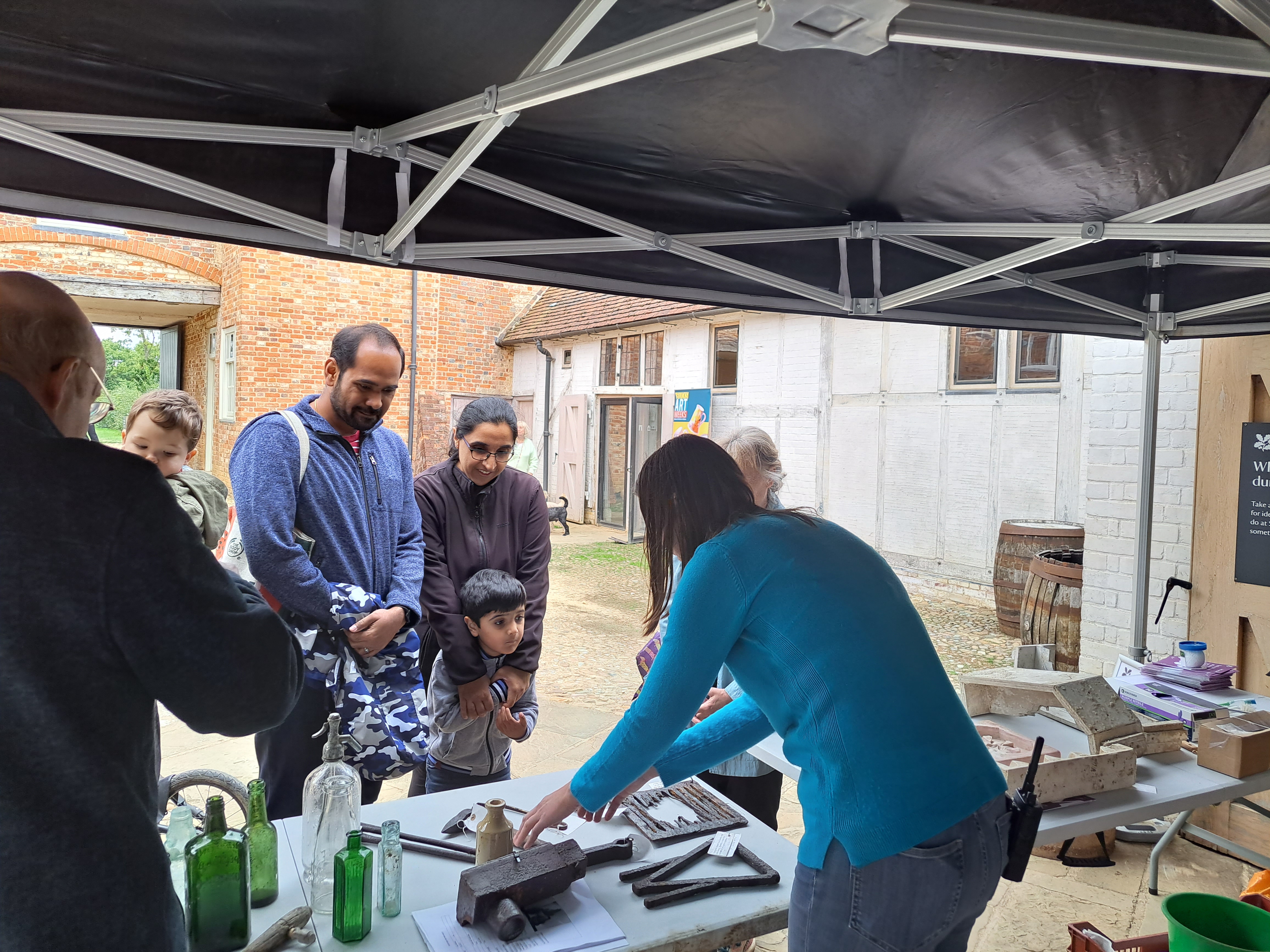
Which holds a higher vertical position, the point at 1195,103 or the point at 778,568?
the point at 1195,103

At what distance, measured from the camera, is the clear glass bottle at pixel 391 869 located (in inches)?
62.3

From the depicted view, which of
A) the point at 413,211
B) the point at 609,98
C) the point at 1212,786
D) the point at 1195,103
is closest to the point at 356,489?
the point at 413,211

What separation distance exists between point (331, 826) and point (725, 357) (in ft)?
39.4

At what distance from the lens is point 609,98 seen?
199 centimetres

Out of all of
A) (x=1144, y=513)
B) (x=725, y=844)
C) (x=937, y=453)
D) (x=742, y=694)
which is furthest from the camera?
(x=937, y=453)

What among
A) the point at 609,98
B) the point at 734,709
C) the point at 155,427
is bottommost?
the point at 734,709

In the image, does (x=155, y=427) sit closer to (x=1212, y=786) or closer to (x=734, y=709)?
(x=734, y=709)

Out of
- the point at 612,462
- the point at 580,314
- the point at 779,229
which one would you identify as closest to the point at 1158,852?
the point at 779,229

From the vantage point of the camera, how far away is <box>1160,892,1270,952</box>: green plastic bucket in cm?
198

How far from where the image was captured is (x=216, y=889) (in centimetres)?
147

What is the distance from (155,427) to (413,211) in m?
1.66

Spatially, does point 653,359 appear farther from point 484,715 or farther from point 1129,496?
A: point 484,715

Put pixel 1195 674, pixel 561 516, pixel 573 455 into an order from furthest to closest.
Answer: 1. pixel 573 455
2. pixel 561 516
3. pixel 1195 674

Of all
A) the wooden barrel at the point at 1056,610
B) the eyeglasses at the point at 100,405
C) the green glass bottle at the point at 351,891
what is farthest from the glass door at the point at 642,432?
the eyeglasses at the point at 100,405
